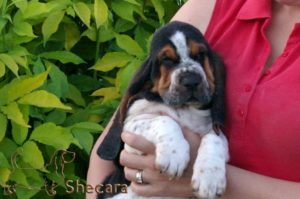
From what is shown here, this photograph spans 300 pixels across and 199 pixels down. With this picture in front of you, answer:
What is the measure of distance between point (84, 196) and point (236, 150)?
990mm

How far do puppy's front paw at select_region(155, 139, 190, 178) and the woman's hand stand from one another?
7 cm

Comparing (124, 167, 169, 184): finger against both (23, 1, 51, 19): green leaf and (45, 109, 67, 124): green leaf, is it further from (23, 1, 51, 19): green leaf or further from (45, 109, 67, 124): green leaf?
(23, 1, 51, 19): green leaf

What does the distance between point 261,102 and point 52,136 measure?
916mm

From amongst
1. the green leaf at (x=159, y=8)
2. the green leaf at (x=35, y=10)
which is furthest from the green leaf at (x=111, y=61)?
the green leaf at (x=35, y=10)

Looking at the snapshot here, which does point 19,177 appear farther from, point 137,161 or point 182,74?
point 182,74

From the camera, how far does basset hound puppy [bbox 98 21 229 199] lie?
3.04 m

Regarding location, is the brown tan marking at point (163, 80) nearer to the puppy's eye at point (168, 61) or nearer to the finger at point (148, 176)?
the puppy's eye at point (168, 61)

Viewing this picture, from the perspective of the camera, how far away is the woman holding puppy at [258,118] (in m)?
3.11

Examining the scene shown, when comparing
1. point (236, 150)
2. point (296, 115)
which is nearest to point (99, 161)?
point (236, 150)

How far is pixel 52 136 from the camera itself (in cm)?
362

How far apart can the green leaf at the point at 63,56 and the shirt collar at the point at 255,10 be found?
819mm

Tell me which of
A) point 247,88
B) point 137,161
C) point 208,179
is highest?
point 247,88

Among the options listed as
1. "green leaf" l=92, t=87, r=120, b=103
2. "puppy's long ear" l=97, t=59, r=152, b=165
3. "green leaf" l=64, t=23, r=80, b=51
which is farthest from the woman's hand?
"green leaf" l=64, t=23, r=80, b=51

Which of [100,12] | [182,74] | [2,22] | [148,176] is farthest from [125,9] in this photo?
[148,176]
